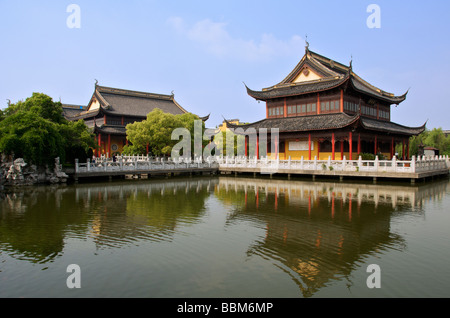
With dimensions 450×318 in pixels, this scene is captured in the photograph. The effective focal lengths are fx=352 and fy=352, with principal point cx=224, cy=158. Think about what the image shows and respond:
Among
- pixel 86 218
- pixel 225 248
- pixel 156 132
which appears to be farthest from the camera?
pixel 156 132

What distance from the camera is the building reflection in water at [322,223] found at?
262 inches

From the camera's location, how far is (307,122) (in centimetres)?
2822

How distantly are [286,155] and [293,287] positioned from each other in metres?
25.2

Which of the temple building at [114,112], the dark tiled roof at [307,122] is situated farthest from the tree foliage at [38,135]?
the dark tiled roof at [307,122]

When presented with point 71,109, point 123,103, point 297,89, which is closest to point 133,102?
point 123,103

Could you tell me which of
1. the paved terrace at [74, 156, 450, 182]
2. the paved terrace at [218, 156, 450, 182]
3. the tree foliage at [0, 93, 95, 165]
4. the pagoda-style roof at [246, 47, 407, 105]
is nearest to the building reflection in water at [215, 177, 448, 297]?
the paved terrace at [218, 156, 450, 182]

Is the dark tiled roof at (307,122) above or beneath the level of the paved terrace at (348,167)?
above

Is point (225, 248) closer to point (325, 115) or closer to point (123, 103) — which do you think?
point (325, 115)

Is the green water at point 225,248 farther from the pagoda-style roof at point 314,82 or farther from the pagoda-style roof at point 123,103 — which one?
the pagoda-style roof at point 123,103

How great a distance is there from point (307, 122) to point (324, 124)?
201cm
